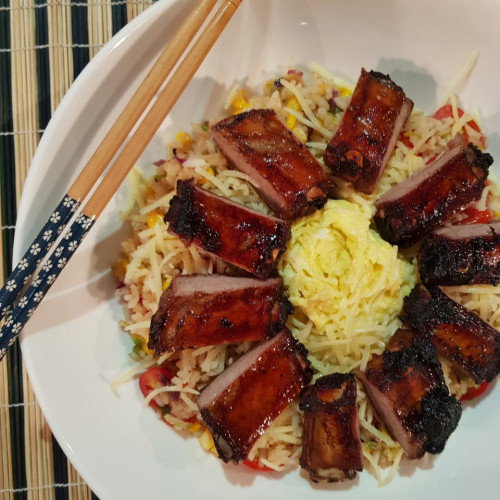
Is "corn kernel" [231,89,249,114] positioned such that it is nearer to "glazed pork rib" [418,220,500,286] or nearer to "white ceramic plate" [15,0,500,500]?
"white ceramic plate" [15,0,500,500]

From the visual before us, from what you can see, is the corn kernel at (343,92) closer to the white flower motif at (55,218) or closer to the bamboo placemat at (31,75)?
the bamboo placemat at (31,75)

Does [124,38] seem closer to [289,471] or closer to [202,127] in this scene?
[202,127]

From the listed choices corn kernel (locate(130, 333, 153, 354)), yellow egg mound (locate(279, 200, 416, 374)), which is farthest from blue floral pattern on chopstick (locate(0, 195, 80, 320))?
yellow egg mound (locate(279, 200, 416, 374))

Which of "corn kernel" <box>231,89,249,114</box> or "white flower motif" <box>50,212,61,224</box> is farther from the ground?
"corn kernel" <box>231,89,249,114</box>

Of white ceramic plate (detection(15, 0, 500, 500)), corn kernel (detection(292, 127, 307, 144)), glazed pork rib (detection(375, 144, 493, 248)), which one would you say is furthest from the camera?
corn kernel (detection(292, 127, 307, 144))

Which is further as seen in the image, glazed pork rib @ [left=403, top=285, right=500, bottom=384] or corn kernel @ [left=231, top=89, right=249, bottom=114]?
corn kernel @ [left=231, top=89, right=249, bottom=114]

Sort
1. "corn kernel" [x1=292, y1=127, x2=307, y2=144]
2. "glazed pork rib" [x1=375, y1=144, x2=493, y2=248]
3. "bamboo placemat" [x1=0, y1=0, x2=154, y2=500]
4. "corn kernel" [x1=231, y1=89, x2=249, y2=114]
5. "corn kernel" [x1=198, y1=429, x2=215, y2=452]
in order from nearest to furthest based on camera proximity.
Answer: "glazed pork rib" [x1=375, y1=144, x2=493, y2=248] → "corn kernel" [x1=198, y1=429, x2=215, y2=452] → "corn kernel" [x1=292, y1=127, x2=307, y2=144] → "corn kernel" [x1=231, y1=89, x2=249, y2=114] → "bamboo placemat" [x1=0, y1=0, x2=154, y2=500]

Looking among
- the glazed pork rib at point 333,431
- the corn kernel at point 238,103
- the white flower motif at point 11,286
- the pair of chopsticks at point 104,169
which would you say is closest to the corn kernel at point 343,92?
the corn kernel at point 238,103

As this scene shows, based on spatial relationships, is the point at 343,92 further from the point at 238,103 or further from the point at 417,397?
the point at 417,397
